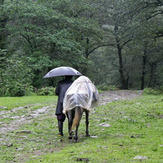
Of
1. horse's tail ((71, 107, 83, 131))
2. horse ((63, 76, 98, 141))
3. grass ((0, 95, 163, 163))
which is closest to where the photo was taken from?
grass ((0, 95, 163, 163))

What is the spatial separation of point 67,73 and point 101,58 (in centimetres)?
3881

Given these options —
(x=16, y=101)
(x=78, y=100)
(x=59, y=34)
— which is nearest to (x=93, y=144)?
(x=78, y=100)

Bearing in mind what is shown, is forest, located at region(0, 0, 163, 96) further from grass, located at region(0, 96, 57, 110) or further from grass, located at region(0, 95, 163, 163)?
grass, located at region(0, 95, 163, 163)

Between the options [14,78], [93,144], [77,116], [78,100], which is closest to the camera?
[93,144]

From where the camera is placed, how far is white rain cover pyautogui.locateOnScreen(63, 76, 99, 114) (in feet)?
22.8

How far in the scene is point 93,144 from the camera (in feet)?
20.2

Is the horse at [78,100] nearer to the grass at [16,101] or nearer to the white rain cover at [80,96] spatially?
the white rain cover at [80,96]

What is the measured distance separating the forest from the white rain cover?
1091 cm

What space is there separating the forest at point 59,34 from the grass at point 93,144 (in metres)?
10.5

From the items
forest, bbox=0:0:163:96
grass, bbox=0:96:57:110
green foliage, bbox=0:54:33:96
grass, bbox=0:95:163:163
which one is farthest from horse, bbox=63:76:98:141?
green foliage, bbox=0:54:33:96

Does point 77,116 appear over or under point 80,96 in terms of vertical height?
under

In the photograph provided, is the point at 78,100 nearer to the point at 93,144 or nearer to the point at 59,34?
the point at 93,144

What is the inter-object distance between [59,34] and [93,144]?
68.5 feet

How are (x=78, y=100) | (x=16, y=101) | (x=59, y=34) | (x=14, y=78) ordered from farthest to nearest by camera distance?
(x=59, y=34) < (x=14, y=78) < (x=16, y=101) < (x=78, y=100)
